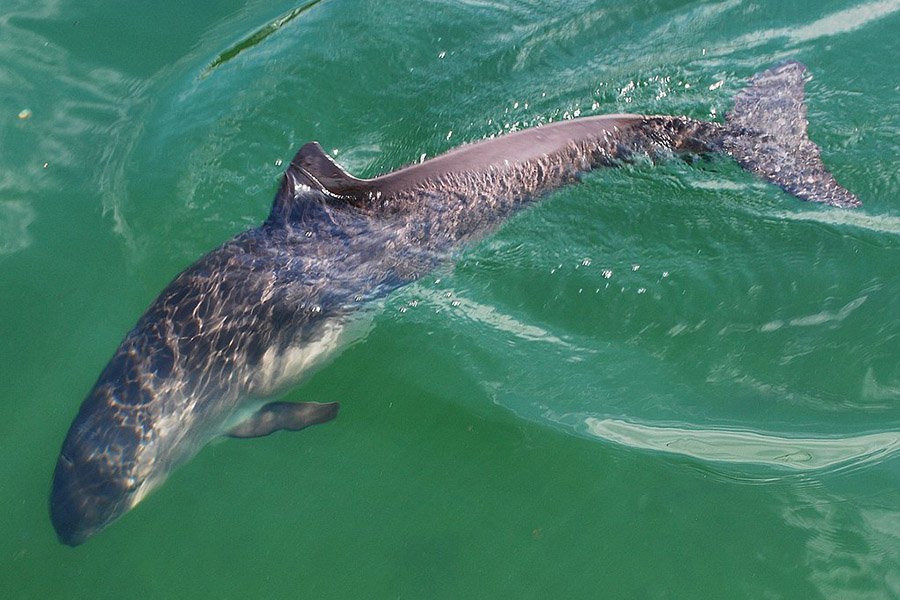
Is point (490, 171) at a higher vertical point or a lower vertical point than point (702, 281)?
higher

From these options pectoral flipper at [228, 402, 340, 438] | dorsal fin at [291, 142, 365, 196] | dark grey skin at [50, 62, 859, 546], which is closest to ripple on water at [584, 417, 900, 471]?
pectoral flipper at [228, 402, 340, 438]

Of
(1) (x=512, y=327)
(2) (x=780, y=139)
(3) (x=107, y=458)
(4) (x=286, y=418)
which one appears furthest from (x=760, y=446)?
(3) (x=107, y=458)

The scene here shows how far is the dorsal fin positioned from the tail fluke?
308 cm

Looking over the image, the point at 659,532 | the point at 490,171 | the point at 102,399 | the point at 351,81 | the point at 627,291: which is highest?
the point at 351,81

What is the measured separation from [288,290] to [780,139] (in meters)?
4.07

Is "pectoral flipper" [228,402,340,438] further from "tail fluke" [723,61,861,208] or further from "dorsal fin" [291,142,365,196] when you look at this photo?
"tail fluke" [723,61,861,208]

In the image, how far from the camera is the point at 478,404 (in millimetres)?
6039

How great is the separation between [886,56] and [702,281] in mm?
2981

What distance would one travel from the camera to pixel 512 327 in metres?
6.38

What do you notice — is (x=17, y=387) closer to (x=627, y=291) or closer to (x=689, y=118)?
(x=627, y=291)

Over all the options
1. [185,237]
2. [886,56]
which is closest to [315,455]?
[185,237]

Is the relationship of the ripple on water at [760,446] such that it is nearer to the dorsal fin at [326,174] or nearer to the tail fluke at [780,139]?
the tail fluke at [780,139]

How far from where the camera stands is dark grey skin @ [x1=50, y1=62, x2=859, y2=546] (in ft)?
18.8

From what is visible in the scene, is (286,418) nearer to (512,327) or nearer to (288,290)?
(288,290)
